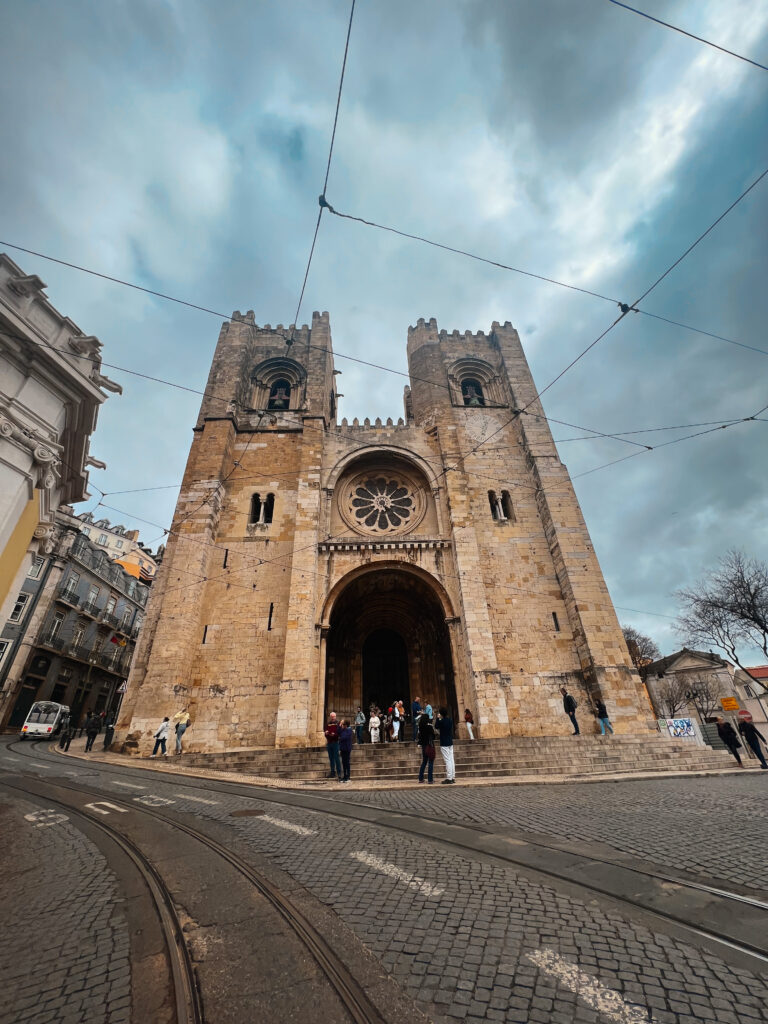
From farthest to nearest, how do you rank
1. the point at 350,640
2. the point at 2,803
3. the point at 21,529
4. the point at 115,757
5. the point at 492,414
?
1. the point at 492,414
2. the point at 350,640
3. the point at 115,757
4. the point at 2,803
5. the point at 21,529

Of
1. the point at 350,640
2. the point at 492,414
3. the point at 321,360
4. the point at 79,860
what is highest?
the point at 321,360

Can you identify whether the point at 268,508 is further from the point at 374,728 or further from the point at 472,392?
the point at 472,392

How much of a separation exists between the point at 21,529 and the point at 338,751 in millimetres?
6925

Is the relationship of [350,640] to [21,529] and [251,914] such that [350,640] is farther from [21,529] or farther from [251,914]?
[251,914]

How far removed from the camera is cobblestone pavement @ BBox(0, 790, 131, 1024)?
5.68ft

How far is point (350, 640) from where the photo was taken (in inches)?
717

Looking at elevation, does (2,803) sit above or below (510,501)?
below

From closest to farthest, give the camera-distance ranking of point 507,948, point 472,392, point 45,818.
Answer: point 507,948, point 45,818, point 472,392

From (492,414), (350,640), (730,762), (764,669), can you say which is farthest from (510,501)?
(764,669)

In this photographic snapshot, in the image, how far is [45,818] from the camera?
16.3 ft

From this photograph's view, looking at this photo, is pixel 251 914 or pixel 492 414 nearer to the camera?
pixel 251 914

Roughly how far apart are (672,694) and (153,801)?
1528 inches

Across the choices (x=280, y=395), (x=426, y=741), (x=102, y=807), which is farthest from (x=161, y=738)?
(x=280, y=395)

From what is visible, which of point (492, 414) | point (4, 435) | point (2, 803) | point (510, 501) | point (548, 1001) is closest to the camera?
point (548, 1001)
